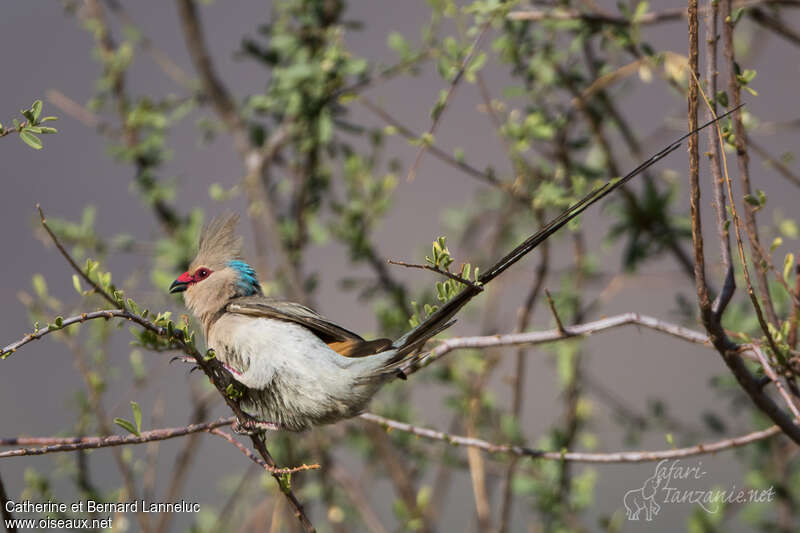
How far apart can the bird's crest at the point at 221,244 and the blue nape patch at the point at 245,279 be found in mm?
51

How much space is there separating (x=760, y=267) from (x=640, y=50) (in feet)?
3.35

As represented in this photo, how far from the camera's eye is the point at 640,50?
280 cm

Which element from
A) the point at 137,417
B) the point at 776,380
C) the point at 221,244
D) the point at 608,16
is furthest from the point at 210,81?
the point at 776,380

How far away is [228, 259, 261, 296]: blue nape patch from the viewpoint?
2.83 m

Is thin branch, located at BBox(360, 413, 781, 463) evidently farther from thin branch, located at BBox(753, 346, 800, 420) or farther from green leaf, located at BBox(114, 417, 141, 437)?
green leaf, located at BBox(114, 417, 141, 437)

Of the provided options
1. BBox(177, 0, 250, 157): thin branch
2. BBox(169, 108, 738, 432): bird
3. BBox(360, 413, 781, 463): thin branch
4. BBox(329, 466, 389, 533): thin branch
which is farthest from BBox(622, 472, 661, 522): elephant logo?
BBox(177, 0, 250, 157): thin branch

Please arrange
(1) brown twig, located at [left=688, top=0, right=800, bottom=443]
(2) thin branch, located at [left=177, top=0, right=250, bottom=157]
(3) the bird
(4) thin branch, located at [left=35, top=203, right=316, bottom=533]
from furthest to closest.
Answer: (2) thin branch, located at [left=177, top=0, right=250, bottom=157], (3) the bird, (4) thin branch, located at [left=35, top=203, right=316, bottom=533], (1) brown twig, located at [left=688, top=0, right=800, bottom=443]

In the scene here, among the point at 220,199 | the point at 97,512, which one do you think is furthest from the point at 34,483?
the point at 220,199

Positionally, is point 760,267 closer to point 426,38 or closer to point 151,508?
point 426,38

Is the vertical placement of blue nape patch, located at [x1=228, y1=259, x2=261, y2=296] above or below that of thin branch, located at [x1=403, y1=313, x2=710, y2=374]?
above

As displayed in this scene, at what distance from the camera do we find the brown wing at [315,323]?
2.42 metres

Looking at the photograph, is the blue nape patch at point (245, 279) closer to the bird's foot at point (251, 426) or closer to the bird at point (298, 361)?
the bird at point (298, 361)

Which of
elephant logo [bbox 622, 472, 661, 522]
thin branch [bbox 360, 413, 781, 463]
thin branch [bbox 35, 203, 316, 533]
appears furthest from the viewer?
elephant logo [bbox 622, 472, 661, 522]

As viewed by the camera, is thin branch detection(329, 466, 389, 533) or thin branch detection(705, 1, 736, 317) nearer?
thin branch detection(705, 1, 736, 317)
